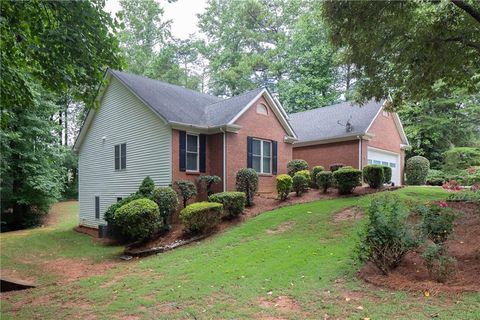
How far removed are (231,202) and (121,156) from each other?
7.03 metres

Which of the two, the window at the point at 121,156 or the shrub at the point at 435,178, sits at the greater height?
the window at the point at 121,156

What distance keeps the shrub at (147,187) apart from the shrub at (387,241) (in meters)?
9.22

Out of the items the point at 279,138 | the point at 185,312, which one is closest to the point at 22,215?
the point at 279,138

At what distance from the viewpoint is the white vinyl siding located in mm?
14586

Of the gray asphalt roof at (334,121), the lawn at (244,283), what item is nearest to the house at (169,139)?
the gray asphalt roof at (334,121)

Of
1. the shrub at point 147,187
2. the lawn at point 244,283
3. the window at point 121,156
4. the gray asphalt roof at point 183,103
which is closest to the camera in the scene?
the lawn at point 244,283

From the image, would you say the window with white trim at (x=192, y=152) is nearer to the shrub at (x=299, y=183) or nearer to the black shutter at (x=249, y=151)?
the black shutter at (x=249, y=151)

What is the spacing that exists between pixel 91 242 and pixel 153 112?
6.16 metres

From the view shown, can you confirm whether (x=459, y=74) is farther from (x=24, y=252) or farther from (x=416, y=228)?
(x=24, y=252)

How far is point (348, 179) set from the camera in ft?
46.0

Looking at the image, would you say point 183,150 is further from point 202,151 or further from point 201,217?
point 201,217

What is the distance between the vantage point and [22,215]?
22.2m

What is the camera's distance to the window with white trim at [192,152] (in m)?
14.7

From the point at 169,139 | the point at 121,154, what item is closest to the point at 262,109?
the point at 169,139
